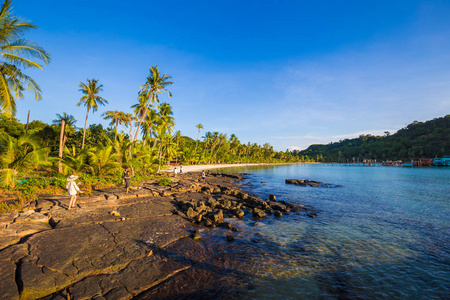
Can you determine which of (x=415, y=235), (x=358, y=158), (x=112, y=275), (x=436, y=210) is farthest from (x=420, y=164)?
(x=112, y=275)

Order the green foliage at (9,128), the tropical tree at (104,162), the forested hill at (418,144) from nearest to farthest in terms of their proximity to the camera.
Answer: the tropical tree at (104,162)
the green foliage at (9,128)
the forested hill at (418,144)

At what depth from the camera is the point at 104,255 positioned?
6332mm

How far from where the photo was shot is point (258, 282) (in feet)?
19.7

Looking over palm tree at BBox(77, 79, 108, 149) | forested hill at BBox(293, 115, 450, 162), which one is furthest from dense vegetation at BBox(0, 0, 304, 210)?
forested hill at BBox(293, 115, 450, 162)

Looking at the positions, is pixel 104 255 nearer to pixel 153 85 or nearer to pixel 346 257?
pixel 346 257

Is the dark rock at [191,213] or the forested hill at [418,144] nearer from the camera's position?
the dark rock at [191,213]

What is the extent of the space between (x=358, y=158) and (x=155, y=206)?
19769cm

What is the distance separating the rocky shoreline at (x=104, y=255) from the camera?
194 inches

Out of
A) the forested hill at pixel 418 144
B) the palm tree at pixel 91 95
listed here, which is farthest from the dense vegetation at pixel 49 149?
the forested hill at pixel 418 144

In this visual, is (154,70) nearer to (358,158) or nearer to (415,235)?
(415,235)

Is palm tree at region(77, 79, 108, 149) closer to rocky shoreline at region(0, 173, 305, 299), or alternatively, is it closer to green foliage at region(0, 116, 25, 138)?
green foliage at region(0, 116, 25, 138)

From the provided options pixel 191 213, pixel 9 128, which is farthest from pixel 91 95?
pixel 191 213

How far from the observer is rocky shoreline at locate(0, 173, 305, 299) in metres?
4.93

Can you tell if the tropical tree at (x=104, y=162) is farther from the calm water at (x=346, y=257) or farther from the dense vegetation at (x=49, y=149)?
the calm water at (x=346, y=257)
